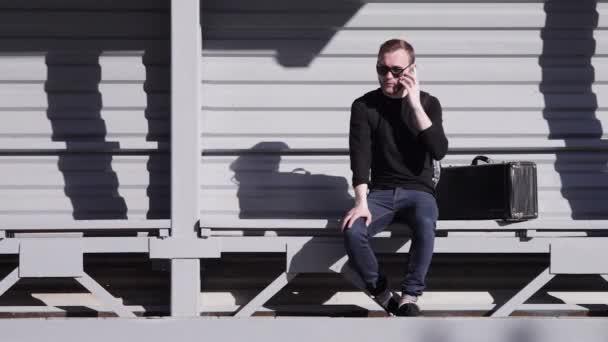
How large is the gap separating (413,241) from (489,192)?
888 mm

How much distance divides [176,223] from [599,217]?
3.03 m

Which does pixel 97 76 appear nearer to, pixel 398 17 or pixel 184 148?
pixel 184 148

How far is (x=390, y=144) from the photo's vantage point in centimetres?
542

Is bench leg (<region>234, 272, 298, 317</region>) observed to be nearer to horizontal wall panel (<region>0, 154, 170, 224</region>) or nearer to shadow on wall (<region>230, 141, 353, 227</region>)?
shadow on wall (<region>230, 141, 353, 227</region>)

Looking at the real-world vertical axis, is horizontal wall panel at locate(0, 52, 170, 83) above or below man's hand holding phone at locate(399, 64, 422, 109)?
above

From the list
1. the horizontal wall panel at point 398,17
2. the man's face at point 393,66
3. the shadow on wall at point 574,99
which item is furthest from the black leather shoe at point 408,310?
the horizontal wall panel at point 398,17

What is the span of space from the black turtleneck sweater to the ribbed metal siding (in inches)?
44.7

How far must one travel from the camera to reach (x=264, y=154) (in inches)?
259

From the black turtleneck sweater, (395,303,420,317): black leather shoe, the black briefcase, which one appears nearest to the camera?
(395,303,420,317): black leather shoe

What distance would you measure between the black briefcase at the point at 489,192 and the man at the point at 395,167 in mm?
530

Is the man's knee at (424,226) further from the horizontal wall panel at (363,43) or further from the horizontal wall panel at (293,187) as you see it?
the horizontal wall panel at (363,43)

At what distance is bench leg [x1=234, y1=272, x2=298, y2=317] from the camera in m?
5.86

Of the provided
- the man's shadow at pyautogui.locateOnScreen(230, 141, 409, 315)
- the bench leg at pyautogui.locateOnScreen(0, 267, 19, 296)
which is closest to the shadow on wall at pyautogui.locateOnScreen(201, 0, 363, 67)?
the man's shadow at pyautogui.locateOnScreen(230, 141, 409, 315)

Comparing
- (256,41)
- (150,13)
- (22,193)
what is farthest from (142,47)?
A: (22,193)
